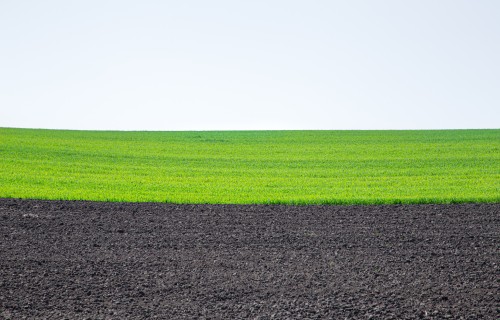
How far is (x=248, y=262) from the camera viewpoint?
10445 mm

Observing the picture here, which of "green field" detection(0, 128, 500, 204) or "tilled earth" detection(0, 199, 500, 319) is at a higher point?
"green field" detection(0, 128, 500, 204)

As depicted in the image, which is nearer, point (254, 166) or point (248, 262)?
point (248, 262)

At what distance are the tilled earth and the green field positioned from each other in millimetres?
2772

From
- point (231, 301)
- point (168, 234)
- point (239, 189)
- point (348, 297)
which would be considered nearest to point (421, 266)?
point (348, 297)

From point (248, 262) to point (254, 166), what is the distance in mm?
16380

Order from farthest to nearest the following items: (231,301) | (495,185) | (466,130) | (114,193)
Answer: (466,130)
(495,185)
(114,193)
(231,301)

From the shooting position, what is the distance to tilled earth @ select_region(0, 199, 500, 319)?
26.7 ft

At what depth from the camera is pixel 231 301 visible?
8352mm

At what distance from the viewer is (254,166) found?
87.8 ft

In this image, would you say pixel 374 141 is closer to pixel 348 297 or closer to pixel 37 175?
pixel 37 175

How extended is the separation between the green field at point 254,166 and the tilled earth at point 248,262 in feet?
9.09

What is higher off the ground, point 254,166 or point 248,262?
point 254,166

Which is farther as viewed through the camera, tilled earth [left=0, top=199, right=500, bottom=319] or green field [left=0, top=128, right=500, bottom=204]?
green field [left=0, top=128, right=500, bottom=204]

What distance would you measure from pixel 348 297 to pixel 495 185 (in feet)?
46.3
